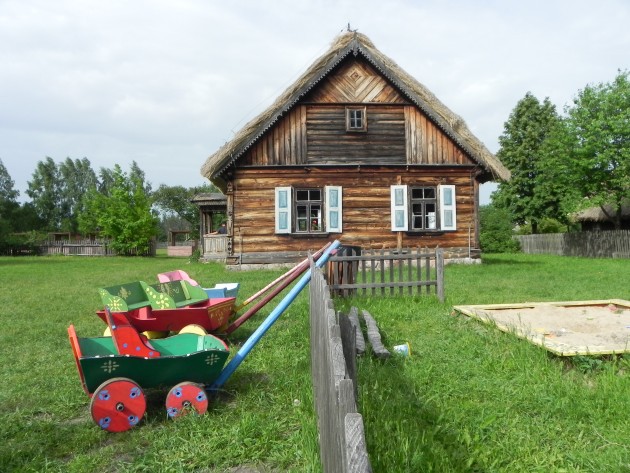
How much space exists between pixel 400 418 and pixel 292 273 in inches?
122

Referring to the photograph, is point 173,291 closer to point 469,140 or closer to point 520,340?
point 520,340

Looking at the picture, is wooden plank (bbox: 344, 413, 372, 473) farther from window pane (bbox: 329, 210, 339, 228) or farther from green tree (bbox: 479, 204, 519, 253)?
green tree (bbox: 479, 204, 519, 253)

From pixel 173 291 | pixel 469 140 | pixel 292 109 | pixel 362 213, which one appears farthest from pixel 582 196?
pixel 173 291

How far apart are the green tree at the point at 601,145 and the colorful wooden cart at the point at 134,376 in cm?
2502

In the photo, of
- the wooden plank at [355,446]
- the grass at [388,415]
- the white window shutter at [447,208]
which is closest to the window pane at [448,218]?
the white window shutter at [447,208]

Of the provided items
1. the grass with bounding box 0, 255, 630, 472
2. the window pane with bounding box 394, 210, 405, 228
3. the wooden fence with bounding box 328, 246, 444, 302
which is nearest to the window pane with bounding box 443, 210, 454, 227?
the window pane with bounding box 394, 210, 405, 228

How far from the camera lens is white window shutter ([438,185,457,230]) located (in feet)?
50.3

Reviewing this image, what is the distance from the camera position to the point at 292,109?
14.9 m

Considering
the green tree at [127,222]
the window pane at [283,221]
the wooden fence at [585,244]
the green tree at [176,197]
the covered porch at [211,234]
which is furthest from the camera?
the green tree at [176,197]

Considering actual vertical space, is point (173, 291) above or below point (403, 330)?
above

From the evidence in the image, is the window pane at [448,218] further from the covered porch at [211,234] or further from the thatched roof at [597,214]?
the thatched roof at [597,214]

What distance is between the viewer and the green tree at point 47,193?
66.9 metres

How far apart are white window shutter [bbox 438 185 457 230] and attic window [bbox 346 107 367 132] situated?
3193 millimetres

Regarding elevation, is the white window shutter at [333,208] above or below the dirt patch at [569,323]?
above
